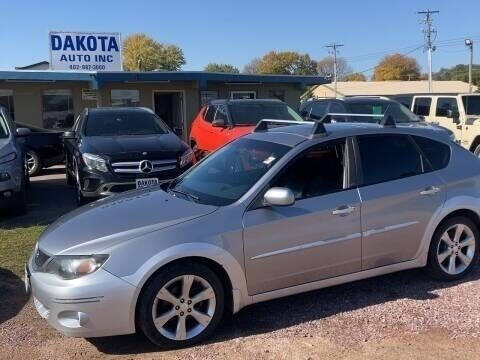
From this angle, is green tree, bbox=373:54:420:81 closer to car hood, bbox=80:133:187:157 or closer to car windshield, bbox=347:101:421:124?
car windshield, bbox=347:101:421:124

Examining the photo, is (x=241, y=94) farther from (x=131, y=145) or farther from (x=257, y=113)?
(x=131, y=145)

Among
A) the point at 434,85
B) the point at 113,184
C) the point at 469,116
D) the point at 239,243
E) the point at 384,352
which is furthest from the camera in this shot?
the point at 434,85

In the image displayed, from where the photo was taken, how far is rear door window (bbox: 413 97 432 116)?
51.7 feet

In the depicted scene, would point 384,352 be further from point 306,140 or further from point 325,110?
point 325,110

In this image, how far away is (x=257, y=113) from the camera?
11406 mm

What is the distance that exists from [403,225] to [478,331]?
1087 millimetres

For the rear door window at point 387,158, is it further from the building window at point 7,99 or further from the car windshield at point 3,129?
the building window at point 7,99

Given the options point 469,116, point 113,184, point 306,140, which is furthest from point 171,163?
point 469,116

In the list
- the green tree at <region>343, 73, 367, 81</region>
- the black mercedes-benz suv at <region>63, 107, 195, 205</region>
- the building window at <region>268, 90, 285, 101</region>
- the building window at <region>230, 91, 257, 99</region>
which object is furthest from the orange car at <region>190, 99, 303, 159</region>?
the green tree at <region>343, 73, 367, 81</region>

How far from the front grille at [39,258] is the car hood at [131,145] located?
4.17 m

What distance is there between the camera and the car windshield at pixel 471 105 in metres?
14.6

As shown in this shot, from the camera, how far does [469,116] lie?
1443cm

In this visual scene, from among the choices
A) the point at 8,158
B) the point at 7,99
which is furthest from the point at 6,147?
the point at 7,99

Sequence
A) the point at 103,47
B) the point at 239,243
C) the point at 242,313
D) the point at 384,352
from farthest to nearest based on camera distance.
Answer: the point at 103,47 < the point at 242,313 < the point at 239,243 < the point at 384,352
